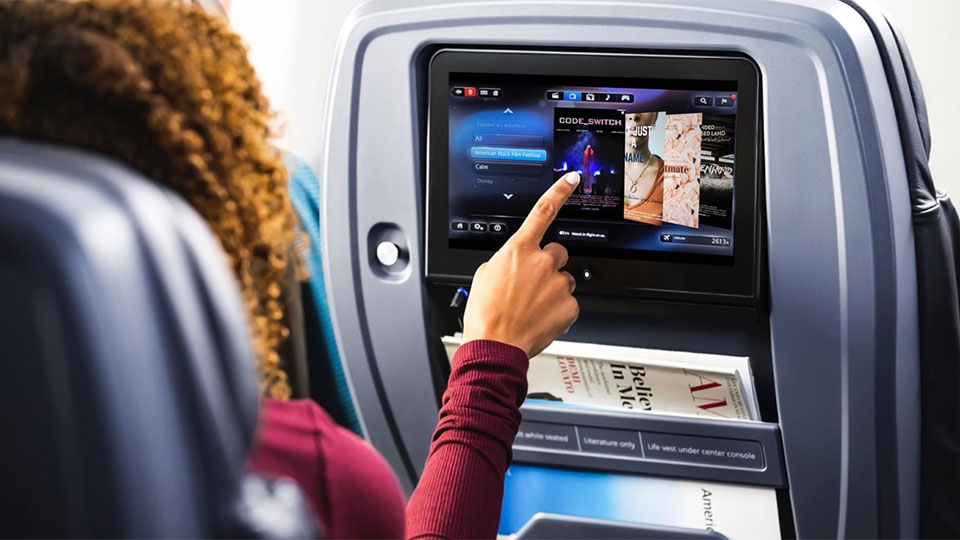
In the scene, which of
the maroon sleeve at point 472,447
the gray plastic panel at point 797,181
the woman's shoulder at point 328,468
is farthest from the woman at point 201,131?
the gray plastic panel at point 797,181

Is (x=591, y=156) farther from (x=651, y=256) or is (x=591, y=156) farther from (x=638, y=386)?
(x=638, y=386)

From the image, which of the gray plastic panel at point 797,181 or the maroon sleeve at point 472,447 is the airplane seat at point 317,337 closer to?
the gray plastic panel at point 797,181

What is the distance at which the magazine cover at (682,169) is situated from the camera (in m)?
1.40

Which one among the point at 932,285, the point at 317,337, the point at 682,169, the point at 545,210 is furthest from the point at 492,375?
the point at 317,337

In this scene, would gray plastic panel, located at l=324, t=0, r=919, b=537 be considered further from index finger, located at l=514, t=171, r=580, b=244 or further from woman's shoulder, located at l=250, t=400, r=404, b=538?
woman's shoulder, located at l=250, t=400, r=404, b=538

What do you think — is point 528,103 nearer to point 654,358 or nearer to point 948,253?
point 654,358

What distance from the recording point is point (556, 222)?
1.50m

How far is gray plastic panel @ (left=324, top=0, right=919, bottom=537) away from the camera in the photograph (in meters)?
1.34

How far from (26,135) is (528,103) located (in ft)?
2.90

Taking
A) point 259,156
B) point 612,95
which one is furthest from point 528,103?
point 259,156

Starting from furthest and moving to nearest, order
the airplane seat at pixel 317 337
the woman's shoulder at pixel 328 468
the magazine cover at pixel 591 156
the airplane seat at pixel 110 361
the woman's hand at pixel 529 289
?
the airplane seat at pixel 317 337, the magazine cover at pixel 591 156, the woman's hand at pixel 529 289, the woman's shoulder at pixel 328 468, the airplane seat at pixel 110 361

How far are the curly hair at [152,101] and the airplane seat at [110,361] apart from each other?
0.05 metres

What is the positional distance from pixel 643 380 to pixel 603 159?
31 cm

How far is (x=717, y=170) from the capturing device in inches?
55.3
